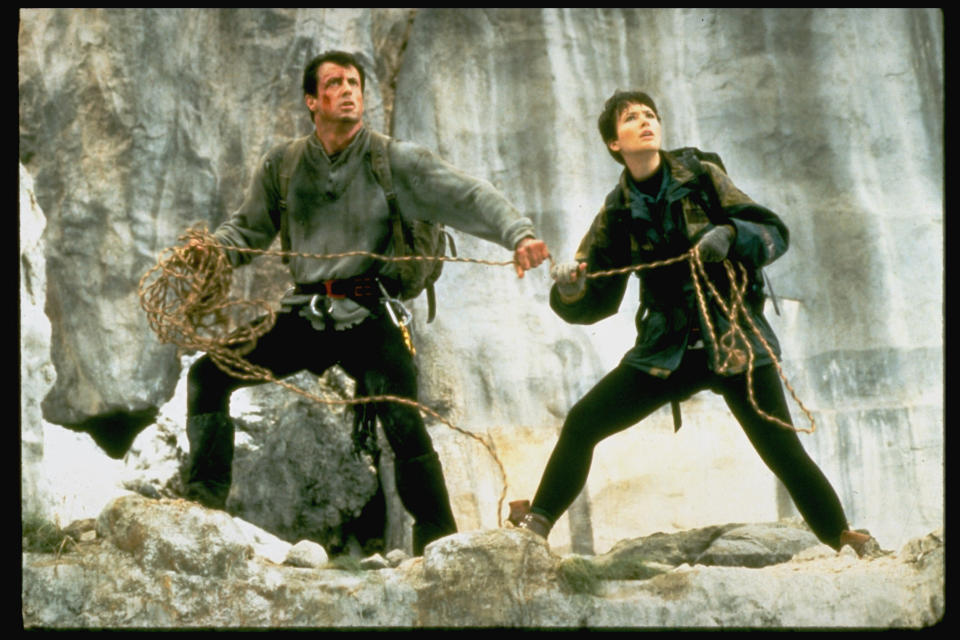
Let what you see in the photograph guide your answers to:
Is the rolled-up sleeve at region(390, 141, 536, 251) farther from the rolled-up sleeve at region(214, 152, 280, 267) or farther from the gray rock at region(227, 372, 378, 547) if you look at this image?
the gray rock at region(227, 372, 378, 547)

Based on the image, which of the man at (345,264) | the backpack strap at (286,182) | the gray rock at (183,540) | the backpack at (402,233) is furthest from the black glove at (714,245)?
the gray rock at (183,540)

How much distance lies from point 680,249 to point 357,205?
127 cm

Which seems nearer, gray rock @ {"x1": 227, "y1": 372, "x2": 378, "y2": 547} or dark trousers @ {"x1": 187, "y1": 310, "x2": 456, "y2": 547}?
dark trousers @ {"x1": 187, "y1": 310, "x2": 456, "y2": 547}

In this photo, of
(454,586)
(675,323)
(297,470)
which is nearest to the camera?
(454,586)

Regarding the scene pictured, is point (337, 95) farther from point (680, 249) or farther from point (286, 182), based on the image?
point (680, 249)

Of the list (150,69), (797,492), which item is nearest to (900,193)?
(797,492)

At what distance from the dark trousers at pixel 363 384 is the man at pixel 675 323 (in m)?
0.39

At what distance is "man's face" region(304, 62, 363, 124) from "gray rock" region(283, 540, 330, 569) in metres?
1.69

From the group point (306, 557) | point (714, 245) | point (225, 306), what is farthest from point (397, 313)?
point (714, 245)

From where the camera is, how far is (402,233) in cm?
624

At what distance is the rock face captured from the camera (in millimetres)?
6676

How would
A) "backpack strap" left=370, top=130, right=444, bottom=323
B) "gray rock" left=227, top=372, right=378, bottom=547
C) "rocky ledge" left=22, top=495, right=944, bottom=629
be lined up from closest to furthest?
"rocky ledge" left=22, top=495, right=944, bottom=629 → "backpack strap" left=370, top=130, right=444, bottom=323 → "gray rock" left=227, top=372, right=378, bottom=547

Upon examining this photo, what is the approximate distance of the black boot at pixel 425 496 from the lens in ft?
19.9

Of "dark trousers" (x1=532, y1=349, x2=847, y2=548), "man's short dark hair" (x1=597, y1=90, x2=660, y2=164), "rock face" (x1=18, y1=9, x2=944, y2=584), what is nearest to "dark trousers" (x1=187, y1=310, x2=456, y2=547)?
"dark trousers" (x1=532, y1=349, x2=847, y2=548)
